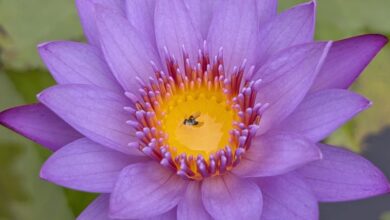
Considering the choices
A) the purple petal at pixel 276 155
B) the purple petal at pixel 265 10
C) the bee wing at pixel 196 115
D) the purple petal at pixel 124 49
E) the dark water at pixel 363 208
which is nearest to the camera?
the purple petal at pixel 276 155

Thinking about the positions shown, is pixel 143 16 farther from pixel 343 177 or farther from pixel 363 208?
pixel 363 208

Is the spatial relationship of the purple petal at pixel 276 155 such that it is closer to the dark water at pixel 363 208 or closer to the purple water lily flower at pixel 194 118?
the purple water lily flower at pixel 194 118

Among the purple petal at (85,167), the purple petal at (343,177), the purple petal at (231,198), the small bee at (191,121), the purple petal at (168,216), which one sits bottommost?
the purple petal at (168,216)

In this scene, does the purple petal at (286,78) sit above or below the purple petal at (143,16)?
below

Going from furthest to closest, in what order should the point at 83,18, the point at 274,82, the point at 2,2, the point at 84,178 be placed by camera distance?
1. the point at 2,2
2. the point at 83,18
3. the point at 274,82
4. the point at 84,178

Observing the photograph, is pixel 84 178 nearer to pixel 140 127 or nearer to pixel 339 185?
pixel 140 127

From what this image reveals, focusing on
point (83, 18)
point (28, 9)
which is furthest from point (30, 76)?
point (83, 18)

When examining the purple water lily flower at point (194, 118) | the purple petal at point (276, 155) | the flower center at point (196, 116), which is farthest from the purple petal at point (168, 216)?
the purple petal at point (276, 155)
